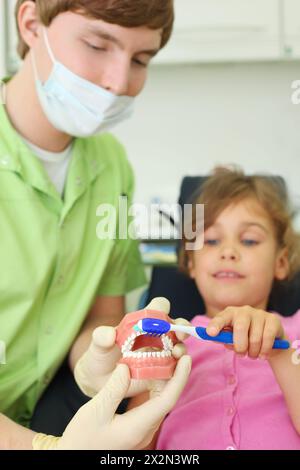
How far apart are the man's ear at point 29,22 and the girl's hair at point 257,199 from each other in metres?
0.41

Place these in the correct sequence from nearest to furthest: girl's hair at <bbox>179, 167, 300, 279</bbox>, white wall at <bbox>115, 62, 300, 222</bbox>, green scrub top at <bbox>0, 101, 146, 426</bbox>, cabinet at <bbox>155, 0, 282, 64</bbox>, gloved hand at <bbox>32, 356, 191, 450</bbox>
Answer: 1. gloved hand at <bbox>32, 356, 191, 450</bbox>
2. green scrub top at <bbox>0, 101, 146, 426</bbox>
3. girl's hair at <bbox>179, 167, 300, 279</bbox>
4. cabinet at <bbox>155, 0, 282, 64</bbox>
5. white wall at <bbox>115, 62, 300, 222</bbox>

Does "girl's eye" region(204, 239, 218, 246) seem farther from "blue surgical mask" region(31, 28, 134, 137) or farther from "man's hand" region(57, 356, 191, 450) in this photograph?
"man's hand" region(57, 356, 191, 450)

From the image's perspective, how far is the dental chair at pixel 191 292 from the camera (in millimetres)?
1065

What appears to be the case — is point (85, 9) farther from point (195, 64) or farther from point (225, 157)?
point (195, 64)

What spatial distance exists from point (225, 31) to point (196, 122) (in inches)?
12.9

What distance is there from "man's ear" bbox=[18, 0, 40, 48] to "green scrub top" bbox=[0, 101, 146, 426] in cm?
12

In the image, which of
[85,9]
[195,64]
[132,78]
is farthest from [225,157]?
[85,9]

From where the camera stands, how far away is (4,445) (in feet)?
2.24

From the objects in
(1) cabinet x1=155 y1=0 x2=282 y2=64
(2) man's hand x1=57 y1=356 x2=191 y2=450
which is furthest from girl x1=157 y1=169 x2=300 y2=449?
(1) cabinet x1=155 y1=0 x2=282 y2=64

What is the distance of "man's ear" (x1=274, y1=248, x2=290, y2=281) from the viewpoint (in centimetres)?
103

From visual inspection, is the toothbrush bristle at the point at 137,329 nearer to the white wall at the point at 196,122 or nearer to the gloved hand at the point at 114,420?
the gloved hand at the point at 114,420

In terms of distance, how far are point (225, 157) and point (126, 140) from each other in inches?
10.9

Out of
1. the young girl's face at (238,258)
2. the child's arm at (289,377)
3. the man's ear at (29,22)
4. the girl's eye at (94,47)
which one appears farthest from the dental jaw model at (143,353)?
the man's ear at (29,22)

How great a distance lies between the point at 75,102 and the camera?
890 millimetres
